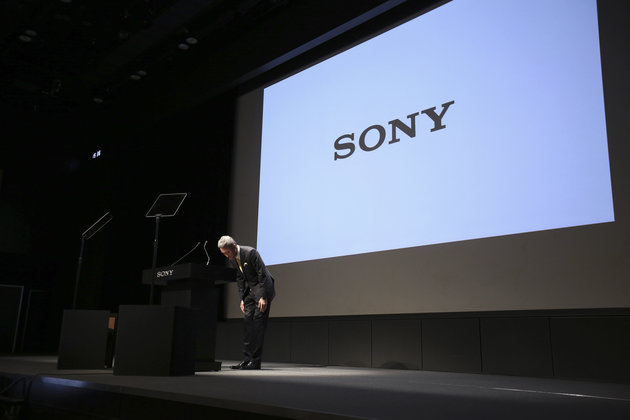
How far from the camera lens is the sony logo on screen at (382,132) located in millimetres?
4535

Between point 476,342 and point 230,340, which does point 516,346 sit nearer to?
point 476,342

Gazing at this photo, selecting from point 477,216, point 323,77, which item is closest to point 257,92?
point 323,77

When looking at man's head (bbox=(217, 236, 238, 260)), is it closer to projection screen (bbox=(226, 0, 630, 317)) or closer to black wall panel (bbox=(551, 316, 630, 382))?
projection screen (bbox=(226, 0, 630, 317))

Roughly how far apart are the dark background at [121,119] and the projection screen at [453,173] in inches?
30.2

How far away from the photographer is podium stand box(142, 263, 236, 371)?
3.91 meters

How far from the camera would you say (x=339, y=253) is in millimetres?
5199

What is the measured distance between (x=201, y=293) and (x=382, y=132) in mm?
2138

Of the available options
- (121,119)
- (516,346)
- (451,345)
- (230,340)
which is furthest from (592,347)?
(121,119)

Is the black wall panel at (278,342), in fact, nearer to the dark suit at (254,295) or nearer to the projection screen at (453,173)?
the projection screen at (453,173)

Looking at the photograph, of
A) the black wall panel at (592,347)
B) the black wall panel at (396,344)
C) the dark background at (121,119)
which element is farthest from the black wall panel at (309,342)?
the black wall panel at (592,347)

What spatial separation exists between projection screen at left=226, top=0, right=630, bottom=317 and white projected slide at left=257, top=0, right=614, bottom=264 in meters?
0.01

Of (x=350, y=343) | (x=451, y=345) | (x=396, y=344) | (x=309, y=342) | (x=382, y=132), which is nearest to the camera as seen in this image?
(x=451, y=345)

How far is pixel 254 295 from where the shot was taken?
4141 millimetres

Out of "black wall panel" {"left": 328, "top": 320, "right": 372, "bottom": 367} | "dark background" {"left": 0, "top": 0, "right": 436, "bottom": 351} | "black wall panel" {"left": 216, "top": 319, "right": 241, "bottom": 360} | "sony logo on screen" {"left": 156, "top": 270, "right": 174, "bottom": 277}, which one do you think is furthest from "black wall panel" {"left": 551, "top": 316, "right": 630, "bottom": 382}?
"black wall panel" {"left": 216, "top": 319, "right": 241, "bottom": 360}
